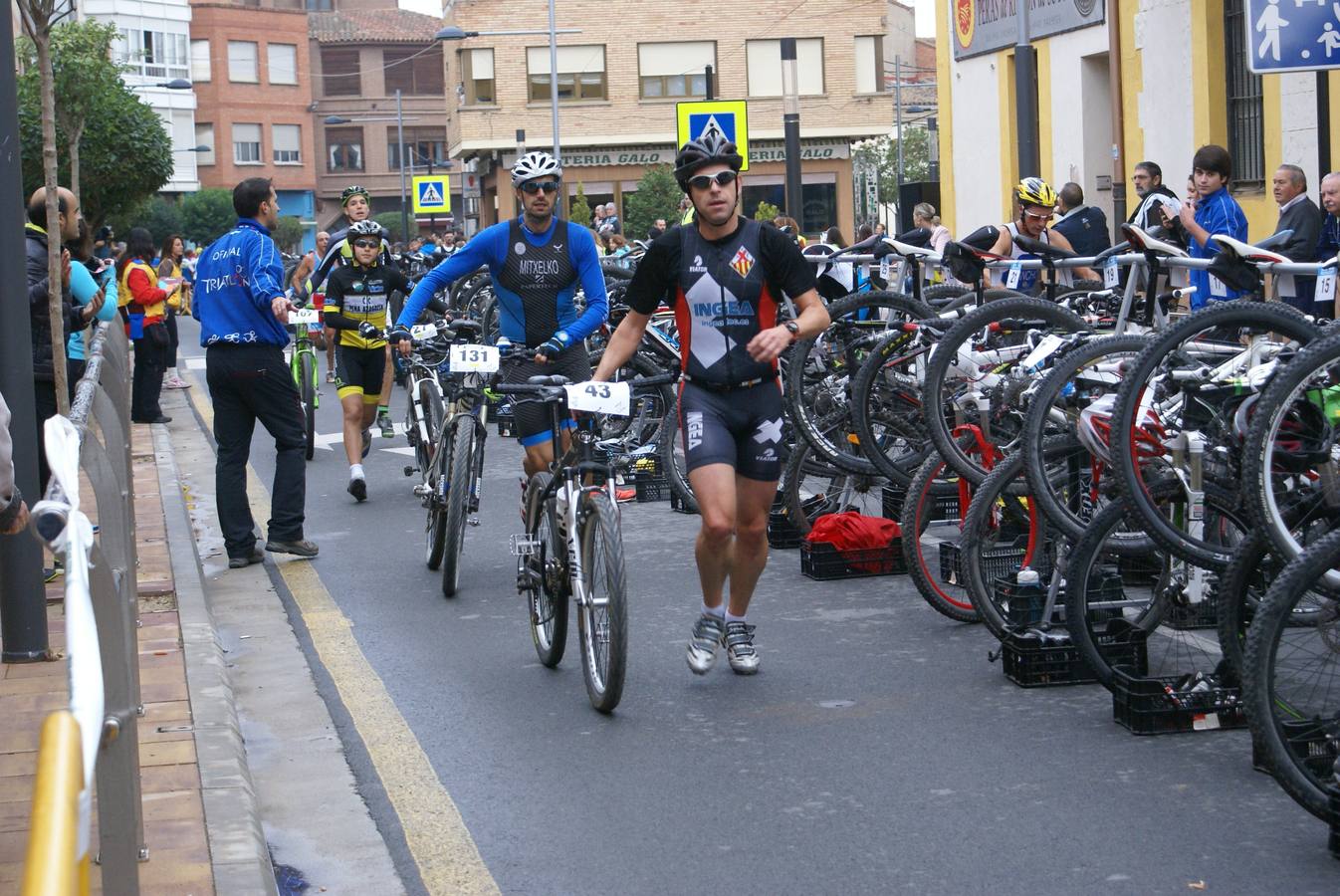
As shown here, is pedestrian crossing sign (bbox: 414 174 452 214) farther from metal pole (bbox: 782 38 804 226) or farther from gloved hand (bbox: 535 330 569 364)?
gloved hand (bbox: 535 330 569 364)

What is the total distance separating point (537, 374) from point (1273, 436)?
13.1 ft

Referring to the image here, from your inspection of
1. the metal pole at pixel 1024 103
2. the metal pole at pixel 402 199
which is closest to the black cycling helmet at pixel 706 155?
the metal pole at pixel 1024 103

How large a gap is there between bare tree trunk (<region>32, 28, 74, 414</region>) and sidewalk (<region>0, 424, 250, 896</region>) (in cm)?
111

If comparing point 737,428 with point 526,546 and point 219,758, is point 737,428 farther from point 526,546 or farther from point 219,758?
point 219,758

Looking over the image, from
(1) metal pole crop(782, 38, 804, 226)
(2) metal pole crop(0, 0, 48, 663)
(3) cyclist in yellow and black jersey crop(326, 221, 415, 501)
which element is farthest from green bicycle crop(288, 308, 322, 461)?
(2) metal pole crop(0, 0, 48, 663)

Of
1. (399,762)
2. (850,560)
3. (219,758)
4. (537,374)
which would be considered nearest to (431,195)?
(537,374)

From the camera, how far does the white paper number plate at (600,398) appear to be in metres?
6.45

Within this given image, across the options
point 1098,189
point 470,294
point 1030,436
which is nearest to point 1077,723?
point 1030,436

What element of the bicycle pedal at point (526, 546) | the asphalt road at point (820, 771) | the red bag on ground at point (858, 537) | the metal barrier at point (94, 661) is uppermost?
the metal barrier at point (94, 661)

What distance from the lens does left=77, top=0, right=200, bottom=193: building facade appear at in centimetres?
7669

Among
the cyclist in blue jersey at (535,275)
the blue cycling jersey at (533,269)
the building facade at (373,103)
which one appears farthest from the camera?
the building facade at (373,103)

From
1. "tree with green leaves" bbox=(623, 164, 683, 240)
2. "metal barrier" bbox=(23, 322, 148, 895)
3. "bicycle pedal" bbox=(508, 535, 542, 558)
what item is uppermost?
"tree with green leaves" bbox=(623, 164, 683, 240)

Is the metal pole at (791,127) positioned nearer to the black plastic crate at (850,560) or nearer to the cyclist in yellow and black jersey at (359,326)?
the cyclist in yellow and black jersey at (359,326)

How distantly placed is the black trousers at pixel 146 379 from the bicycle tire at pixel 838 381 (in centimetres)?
1042
